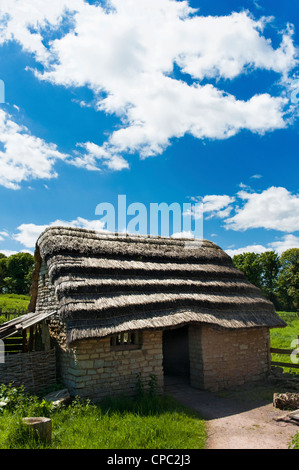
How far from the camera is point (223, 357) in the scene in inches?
388

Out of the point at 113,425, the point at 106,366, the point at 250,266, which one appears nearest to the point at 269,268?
the point at 250,266

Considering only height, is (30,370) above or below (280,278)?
below

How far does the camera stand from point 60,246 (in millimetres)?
9312

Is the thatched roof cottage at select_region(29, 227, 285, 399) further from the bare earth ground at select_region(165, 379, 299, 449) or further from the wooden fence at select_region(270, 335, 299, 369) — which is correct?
the bare earth ground at select_region(165, 379, 299, 449)

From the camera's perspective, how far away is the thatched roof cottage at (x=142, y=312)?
7.86 m

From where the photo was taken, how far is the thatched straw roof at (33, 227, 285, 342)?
8.03m

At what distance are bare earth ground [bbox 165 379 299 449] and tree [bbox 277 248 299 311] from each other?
33.0 meters

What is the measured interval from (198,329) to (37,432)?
565cm

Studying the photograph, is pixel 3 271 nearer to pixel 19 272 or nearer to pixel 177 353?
pixel 19 272

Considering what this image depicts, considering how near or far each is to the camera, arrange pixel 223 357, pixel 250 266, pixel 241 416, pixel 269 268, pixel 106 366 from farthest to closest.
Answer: pixel 269 268
pixel 250 266
pixel 223 357
pixel 106 366
pixel 241 416

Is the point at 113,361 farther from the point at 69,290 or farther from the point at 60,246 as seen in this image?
the point at 60,246

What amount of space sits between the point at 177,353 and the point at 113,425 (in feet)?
20.6

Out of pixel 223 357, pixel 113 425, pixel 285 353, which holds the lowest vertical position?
pixel 113 425
